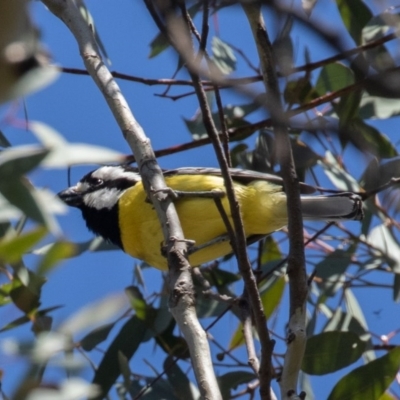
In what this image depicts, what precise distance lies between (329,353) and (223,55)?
1.43 meters

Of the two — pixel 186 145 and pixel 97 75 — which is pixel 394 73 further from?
pixel 186 145

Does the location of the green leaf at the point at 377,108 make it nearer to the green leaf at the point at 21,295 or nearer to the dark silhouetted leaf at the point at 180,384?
the dark silhouetted leaf at the point at 180,384

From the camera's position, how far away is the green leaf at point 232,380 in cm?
290

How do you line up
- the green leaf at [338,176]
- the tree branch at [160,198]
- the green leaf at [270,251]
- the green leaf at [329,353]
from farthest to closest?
the green leaf at [270,251]
the green leaf at [338,176]
the green leaf at [329,353]
the tree branch at [160,198]

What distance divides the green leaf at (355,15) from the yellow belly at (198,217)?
63 cm

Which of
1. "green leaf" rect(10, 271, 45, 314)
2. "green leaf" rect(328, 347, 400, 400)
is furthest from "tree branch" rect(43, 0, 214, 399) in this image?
"green leaf" rect(328, 347, 400, 400)

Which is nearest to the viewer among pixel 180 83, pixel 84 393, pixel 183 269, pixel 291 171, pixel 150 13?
pixel 84 393

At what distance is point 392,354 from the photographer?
7.54 feet

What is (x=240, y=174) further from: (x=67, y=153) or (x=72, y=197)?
(x=67, y=153)

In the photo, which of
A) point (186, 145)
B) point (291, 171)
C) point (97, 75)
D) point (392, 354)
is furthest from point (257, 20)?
point (186, 145)

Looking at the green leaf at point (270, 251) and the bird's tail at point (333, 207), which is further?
the green leaf at point (270, 251)

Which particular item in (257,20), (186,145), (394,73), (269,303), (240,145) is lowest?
(394,73)

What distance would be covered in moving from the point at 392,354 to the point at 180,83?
112 cm

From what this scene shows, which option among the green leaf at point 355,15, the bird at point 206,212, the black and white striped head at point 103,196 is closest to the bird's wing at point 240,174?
the bird at point 206,212
